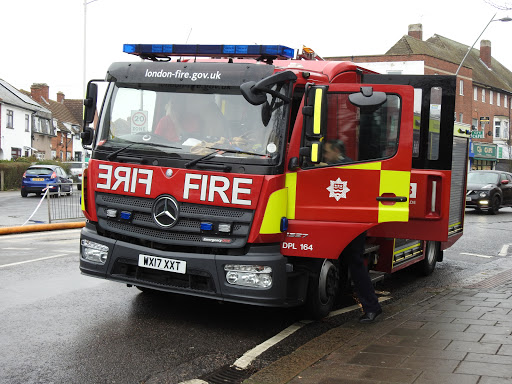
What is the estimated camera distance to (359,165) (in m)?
5.87

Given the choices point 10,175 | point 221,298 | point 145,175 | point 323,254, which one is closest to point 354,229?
point 323,254

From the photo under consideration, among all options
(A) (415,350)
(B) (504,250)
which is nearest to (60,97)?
(B) (504,250)

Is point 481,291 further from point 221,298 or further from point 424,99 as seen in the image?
point 221,298

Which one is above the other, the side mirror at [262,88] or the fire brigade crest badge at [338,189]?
the side mirror at [262,88]

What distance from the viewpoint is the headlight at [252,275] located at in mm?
5523

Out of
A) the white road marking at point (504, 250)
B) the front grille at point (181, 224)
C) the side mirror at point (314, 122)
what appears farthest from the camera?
the white road marking at point (504, 250)

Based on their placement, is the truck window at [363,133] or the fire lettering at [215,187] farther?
the truck window at [363,133]

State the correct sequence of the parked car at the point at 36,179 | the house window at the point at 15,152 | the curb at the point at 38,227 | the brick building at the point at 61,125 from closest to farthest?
the curb at the point at 38,227 → the parked car at the point at 36,179 → the house window at the point at 15,152 → the brick building at the point at 61,125

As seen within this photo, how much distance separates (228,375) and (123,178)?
2.28 metres

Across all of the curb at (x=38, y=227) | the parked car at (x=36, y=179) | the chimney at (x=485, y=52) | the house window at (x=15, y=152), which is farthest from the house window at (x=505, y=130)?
the curb at (x=38, y=227)

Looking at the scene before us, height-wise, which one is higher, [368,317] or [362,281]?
[362,281]

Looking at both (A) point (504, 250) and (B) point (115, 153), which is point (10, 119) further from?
(B) point (115, 153)

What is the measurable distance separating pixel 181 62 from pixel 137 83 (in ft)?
1.69

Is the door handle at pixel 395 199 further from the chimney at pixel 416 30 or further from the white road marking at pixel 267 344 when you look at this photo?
the chimney at pixel 416 30
